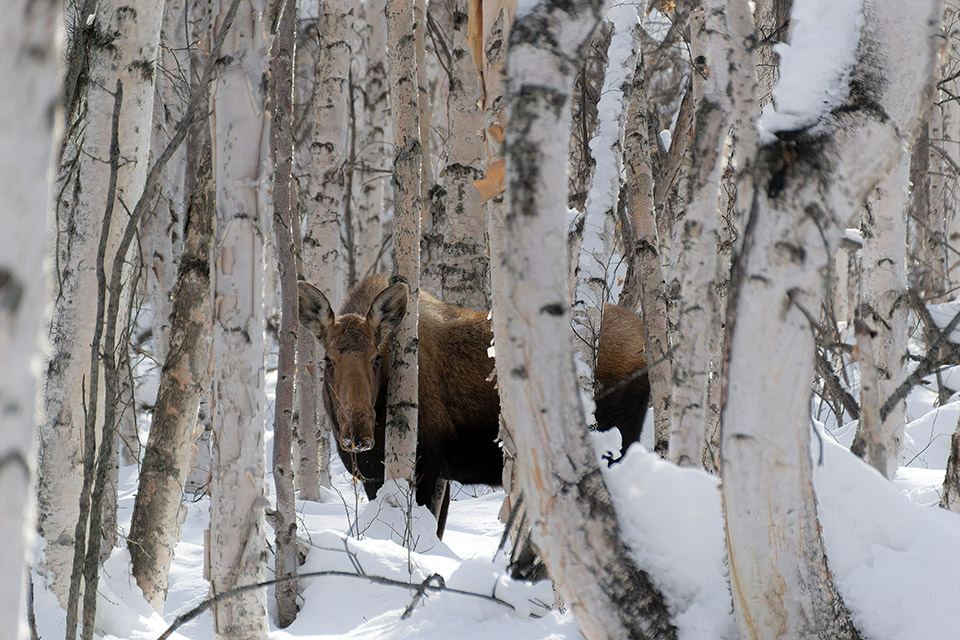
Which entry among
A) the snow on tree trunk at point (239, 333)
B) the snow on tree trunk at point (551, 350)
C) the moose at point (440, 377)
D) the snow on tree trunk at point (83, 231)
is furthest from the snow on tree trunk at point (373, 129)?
the snow on tree trunk at point (551, 350)

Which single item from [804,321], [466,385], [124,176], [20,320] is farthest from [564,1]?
[466,385]

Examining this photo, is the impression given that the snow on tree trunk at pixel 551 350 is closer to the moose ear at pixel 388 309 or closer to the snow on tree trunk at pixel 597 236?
the snow on tree trunk at pixel 597 236

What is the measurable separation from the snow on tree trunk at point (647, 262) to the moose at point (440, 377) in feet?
0.95

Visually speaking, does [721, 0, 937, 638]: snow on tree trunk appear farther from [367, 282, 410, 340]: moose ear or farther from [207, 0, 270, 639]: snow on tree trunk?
[367, 282, 410, 340]: moose ear

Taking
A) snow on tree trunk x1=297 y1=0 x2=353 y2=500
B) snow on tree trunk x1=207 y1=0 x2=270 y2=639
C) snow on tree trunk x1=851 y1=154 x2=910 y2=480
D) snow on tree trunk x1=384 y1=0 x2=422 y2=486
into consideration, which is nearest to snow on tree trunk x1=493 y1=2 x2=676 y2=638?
snow on tree trunk x1=207 y1=0 x2=270 y2=639

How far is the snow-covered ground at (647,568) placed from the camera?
5.79ft

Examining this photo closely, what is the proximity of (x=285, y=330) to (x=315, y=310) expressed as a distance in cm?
179

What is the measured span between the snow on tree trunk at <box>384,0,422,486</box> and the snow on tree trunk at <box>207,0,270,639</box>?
2.83 metres

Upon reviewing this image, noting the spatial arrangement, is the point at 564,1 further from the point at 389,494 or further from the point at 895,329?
the point at 389,494

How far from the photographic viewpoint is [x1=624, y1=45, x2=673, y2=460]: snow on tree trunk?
571 centimetres

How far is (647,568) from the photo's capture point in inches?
67.9

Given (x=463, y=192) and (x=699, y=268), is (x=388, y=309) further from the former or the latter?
(x=699, y=268)

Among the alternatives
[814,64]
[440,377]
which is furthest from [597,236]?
[814,64]

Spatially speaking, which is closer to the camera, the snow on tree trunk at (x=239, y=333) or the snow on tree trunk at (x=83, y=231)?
the snow on tree trunk at (x=239, y=333)
